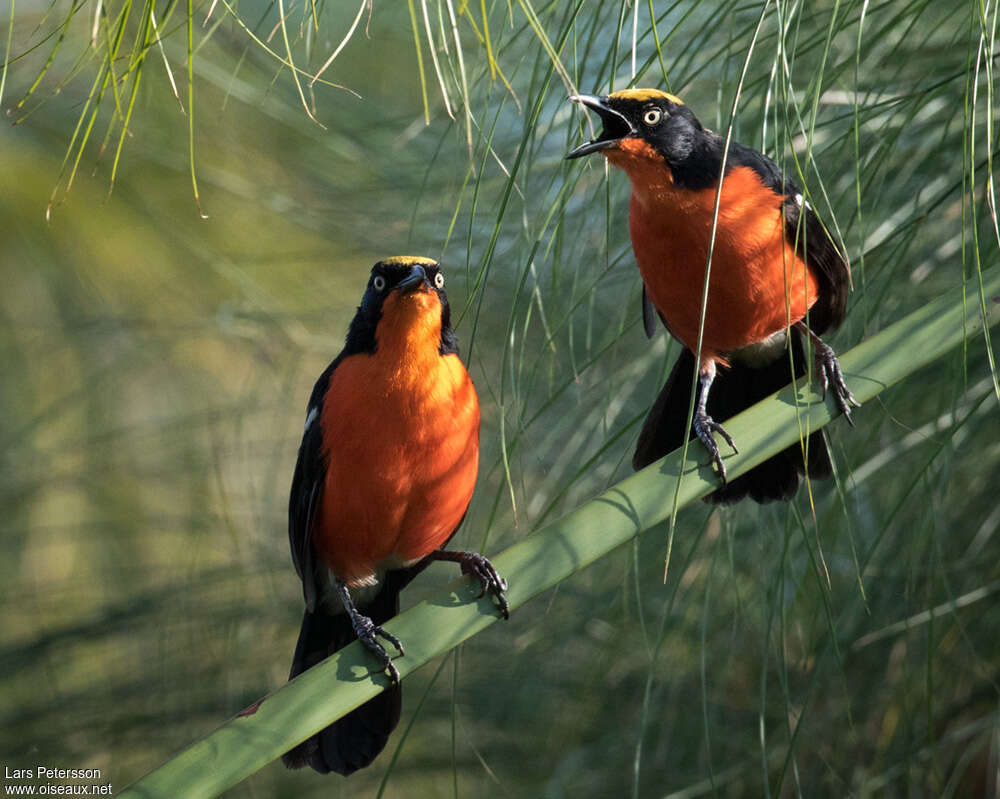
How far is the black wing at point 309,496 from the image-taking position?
197 centimetres

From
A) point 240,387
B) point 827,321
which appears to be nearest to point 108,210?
point 240,387

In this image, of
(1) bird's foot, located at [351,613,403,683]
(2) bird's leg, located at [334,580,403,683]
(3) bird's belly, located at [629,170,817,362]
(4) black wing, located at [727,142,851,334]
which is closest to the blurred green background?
(4) black wing, located at [727,142,851,334]

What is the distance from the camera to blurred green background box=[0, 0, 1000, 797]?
216cm

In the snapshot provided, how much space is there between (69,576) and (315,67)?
1660mm

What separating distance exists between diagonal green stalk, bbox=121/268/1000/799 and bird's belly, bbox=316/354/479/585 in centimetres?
56

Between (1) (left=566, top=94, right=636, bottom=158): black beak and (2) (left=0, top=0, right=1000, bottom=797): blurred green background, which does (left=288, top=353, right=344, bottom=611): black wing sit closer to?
(2) (left=0, top=0, right=1000, bottom=797): blurred green background

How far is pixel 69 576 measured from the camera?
3.39 meters

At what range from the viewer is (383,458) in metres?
1.86

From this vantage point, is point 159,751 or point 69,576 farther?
point 69,576

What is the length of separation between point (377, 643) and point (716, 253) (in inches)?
31.8

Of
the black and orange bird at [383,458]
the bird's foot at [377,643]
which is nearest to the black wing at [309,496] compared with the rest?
the black and orange bird at [383,458]

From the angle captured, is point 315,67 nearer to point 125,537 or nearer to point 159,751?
point 125,537

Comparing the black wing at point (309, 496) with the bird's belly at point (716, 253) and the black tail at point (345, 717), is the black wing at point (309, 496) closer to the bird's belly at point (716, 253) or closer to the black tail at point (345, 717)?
the black tail at point (345, 717)

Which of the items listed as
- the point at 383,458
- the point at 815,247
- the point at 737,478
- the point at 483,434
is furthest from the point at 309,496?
the point at 483,434
